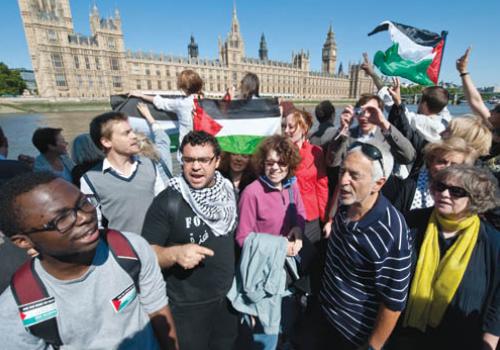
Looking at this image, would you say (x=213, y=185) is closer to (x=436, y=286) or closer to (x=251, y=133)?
(x=251, y=133)

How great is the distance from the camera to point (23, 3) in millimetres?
36875

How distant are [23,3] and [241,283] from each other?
185 ft

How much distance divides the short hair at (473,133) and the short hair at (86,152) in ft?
8.96

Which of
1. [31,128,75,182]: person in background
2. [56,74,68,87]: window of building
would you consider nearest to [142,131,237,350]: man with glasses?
[31,128,75,182]: person in background

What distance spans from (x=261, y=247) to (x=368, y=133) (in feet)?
4.62

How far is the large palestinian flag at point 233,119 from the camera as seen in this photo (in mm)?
2236

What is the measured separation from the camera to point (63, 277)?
34.6 inches

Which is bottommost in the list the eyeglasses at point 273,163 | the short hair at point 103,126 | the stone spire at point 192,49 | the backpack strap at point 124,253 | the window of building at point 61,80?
the backpack strap at point 124,253

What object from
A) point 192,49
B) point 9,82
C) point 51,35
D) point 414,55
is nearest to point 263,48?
point 192,49

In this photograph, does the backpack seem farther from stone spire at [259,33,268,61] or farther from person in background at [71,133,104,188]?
stone spire at [259,33,268,61]

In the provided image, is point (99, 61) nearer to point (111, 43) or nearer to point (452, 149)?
point (111, 43)

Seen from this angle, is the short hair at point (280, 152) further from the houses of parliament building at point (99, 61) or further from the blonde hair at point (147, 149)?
the houses of parliament building at point (99, 61)

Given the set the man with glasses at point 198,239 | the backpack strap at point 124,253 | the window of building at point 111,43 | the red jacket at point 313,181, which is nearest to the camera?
the backpack strap at point 124,253

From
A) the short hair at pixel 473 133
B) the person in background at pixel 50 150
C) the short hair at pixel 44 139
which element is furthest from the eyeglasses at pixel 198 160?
the short hair at pixel 44 139
